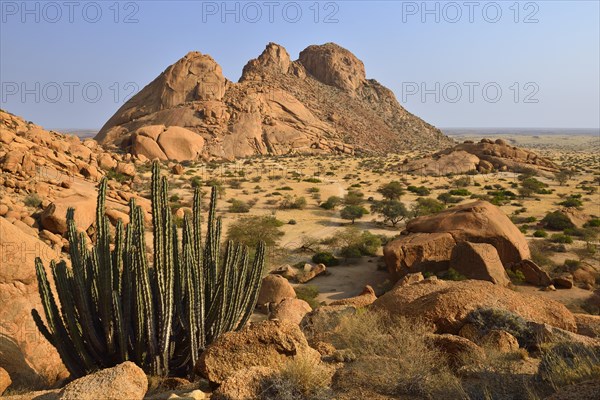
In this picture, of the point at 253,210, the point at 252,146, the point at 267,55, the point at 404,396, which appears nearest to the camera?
the point at 404,396

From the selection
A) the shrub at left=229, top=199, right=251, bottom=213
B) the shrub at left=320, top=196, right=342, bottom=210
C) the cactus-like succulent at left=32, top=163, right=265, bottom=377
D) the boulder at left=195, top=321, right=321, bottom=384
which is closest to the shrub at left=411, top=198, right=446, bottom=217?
the shrub at left=320, top=196, right=342, bottom=210

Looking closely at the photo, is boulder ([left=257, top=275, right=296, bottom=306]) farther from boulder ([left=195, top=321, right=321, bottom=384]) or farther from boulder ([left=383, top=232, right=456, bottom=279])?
boulder ([left=195, top=321, right=321, bottom=384])

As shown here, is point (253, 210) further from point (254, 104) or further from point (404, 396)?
point (254, 104)

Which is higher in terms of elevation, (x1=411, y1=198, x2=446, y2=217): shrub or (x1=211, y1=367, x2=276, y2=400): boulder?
(x1=211, y1=367, x2=276, y2=400): boulder

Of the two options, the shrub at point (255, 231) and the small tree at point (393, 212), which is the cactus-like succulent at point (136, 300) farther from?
the small tree at point (393, 212)

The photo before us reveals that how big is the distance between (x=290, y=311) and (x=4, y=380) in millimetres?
5538

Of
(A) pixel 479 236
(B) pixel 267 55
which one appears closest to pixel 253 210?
(A) pixel 479 236

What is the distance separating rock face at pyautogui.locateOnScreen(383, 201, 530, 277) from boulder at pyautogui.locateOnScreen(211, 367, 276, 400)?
10.2 meters

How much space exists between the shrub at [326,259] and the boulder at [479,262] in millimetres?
4344

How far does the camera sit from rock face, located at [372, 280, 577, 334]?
7859 millimetres

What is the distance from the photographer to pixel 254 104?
60531 mm

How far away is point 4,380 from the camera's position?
6.21m

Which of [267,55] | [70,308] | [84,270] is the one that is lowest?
[70,308]

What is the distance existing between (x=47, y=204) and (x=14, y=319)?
814 cm
